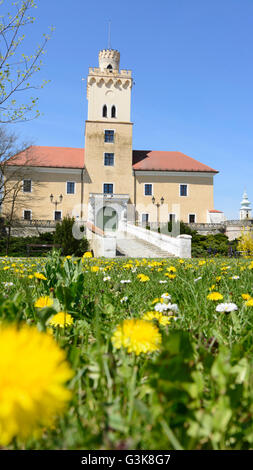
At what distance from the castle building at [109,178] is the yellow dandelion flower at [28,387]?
38236 millimetres

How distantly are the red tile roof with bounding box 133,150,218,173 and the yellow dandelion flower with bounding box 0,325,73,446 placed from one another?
133ft

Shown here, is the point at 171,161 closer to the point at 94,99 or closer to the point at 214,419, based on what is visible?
the point at 94,99

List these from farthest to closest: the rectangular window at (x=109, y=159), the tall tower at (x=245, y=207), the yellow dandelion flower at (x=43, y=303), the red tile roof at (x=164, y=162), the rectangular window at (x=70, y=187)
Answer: the tall tower at (x=245, y=207), the red tile roof at (x=164, y=162), the rectangular window at (x=109, y=159), the rectangular window at (x=70, y=187), the yellow dandelion flower at (x=43, y=303)

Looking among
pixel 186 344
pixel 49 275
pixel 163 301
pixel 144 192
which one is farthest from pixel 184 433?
pixel 144 192

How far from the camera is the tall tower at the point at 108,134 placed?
131 ft

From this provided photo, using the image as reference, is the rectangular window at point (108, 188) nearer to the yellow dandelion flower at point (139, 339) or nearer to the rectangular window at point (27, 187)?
the rectangular window at point (27, 187)

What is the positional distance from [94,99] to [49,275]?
41.7 metres

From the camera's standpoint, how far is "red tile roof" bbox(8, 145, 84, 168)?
39031mm

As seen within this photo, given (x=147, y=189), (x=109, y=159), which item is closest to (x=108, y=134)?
(x=109, y=159)

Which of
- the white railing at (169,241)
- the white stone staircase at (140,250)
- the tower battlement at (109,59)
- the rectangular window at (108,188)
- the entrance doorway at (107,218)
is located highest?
the tower battlement at (109,59)

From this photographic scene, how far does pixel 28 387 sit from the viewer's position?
1.46 ft

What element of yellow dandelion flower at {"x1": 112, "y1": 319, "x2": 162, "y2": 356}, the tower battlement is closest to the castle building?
the tower battlement

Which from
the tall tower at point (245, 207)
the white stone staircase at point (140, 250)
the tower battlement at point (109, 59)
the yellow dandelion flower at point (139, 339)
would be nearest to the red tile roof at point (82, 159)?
the tower battlement at point (109, 59)
